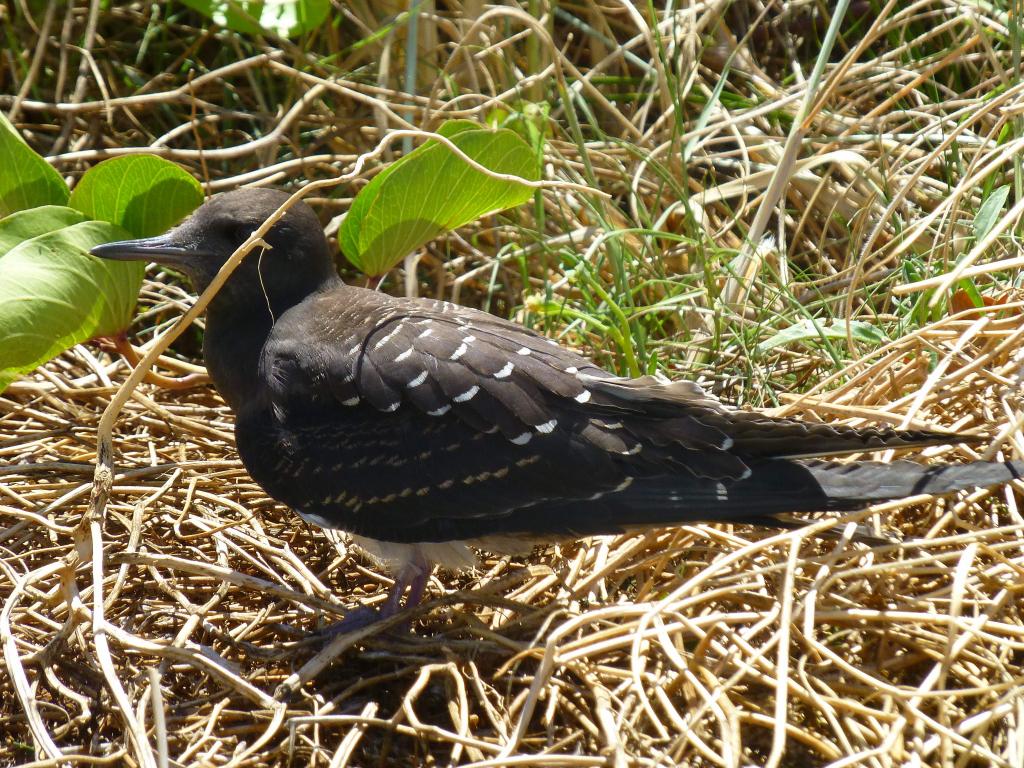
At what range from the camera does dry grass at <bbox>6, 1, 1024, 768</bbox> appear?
232 centimetres

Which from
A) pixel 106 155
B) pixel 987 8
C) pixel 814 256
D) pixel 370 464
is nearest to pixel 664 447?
pixel 370 464

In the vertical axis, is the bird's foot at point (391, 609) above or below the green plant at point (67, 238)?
below

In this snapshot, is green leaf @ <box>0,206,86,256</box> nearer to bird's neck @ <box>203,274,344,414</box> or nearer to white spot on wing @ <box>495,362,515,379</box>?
bird's neck @ <box>203,274,344,414</box>

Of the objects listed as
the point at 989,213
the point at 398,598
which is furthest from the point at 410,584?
the point at 989,213

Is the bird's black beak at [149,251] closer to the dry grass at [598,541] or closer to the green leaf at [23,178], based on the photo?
the green leaf at [23,178]

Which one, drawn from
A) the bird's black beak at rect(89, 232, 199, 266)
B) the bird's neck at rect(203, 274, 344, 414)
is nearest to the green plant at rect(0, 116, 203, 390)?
the bird's black beak at rect(89, 232, 199, 266)

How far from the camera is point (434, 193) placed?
3.33m

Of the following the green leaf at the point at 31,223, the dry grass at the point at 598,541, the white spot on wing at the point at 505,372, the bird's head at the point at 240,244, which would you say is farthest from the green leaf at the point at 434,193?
the green leaf at the point at 31,223

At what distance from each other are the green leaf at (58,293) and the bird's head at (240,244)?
0.44ft

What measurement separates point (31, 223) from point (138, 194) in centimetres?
31

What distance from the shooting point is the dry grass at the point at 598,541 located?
2.32 meters

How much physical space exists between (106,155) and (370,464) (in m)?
2.16

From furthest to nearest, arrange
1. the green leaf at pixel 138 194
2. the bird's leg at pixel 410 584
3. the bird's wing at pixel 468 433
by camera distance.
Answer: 1. the green leaf at pixel 138 194
2. the bird's leg at pixel 410 584
3. the bird's wing at pixel 468 433

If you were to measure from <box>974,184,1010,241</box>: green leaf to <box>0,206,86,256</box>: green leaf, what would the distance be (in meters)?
2.56
